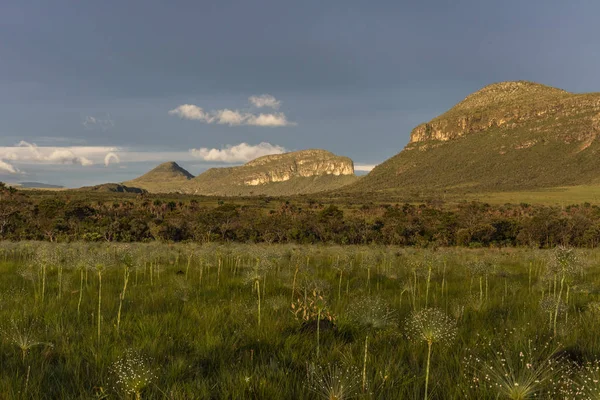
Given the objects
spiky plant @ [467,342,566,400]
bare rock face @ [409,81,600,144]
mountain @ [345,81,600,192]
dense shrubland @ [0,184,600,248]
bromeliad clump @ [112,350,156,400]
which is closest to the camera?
spiky plant @ [467,342,566,400]

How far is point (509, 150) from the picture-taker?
140 meters

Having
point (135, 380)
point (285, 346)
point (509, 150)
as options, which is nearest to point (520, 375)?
point (285, 346)

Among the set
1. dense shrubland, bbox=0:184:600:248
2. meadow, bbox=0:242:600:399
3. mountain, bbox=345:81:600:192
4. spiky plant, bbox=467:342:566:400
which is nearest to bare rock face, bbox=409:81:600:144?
mountain, bbox=345:81:600:192

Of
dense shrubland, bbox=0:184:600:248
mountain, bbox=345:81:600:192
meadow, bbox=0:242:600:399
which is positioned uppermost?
mountain, bbox=345:81:600:192

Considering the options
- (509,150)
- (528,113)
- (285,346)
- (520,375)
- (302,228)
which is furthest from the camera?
(528,113)

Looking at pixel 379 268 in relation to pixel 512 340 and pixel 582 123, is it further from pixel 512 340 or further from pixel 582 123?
pixel 582 123

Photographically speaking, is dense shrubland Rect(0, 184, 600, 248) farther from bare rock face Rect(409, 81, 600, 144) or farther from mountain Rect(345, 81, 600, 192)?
bare rock face Rect(409, 81, 600, 144)

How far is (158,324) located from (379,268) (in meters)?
8.77

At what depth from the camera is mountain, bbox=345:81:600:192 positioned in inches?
4663

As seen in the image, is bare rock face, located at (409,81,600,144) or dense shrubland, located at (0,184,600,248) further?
bare rock face, located at (409,81,600,144)

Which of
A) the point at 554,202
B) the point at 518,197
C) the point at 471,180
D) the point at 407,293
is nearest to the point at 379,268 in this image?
the point at 407,293

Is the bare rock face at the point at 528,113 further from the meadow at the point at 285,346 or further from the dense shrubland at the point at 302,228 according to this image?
the meadow at the point at 285,346

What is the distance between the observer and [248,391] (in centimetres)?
311

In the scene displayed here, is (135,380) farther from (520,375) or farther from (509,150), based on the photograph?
(509,150)
